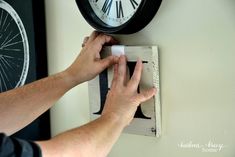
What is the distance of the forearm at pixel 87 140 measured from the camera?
625 millimetres

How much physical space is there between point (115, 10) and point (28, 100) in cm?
30

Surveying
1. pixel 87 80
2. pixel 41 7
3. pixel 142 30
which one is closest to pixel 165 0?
pixel 142 30

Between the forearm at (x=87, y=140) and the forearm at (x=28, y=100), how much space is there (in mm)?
206

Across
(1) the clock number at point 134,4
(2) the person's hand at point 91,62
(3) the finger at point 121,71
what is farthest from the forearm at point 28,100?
(1) the clock number at point 134,4

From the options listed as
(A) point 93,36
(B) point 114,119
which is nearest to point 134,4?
(A) point 93,36

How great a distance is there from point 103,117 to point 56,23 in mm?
401

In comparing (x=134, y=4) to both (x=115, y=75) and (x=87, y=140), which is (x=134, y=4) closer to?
(x=115, y=75)

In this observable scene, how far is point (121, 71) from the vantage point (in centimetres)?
84

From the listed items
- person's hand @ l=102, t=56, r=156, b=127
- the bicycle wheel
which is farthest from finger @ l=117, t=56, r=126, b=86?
the bicycle wheel

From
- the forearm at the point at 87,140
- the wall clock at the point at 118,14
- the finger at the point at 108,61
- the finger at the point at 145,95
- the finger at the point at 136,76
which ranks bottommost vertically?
the forearm at the point at 87,140

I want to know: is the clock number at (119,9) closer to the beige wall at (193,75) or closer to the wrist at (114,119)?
the beige wall at (193,75)

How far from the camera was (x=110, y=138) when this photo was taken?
717 mm

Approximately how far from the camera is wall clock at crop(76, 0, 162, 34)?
80 cm

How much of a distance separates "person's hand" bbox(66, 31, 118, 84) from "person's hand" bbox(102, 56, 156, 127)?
5 centimetres
